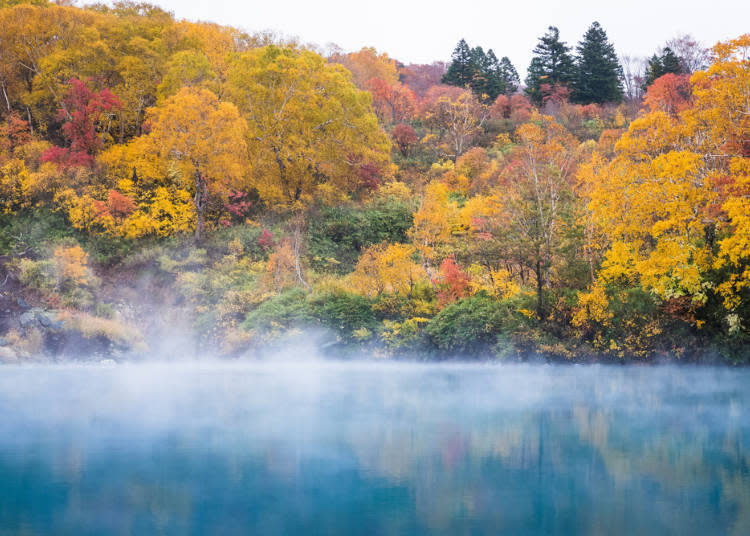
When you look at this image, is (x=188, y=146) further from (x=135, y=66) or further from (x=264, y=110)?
(x=135, y=66)

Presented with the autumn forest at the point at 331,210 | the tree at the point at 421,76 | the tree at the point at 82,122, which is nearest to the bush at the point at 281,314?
the autumn forest at the point at 331,210

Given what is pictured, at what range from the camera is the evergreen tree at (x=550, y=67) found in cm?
5116

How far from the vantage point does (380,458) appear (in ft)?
29.7

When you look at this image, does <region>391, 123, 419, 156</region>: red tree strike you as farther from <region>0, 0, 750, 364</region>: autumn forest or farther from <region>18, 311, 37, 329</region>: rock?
<region>18, 311, 37, 329</region>: rock

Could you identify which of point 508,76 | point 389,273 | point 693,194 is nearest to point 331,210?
point 389,273

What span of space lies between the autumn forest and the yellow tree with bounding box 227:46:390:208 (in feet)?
0.38

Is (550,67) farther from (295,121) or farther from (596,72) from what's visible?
(295,121)

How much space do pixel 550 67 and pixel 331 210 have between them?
27614mm

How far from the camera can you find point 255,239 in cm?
3112

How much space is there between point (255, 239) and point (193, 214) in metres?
3.26

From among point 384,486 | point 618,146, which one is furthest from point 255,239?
point 384,486

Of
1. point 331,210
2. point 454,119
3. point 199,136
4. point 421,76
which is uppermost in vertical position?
point 421,76

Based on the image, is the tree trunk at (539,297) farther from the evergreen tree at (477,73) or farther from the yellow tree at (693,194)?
the evergreen tree at (477,73)

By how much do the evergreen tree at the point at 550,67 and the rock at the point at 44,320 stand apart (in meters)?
39.4
